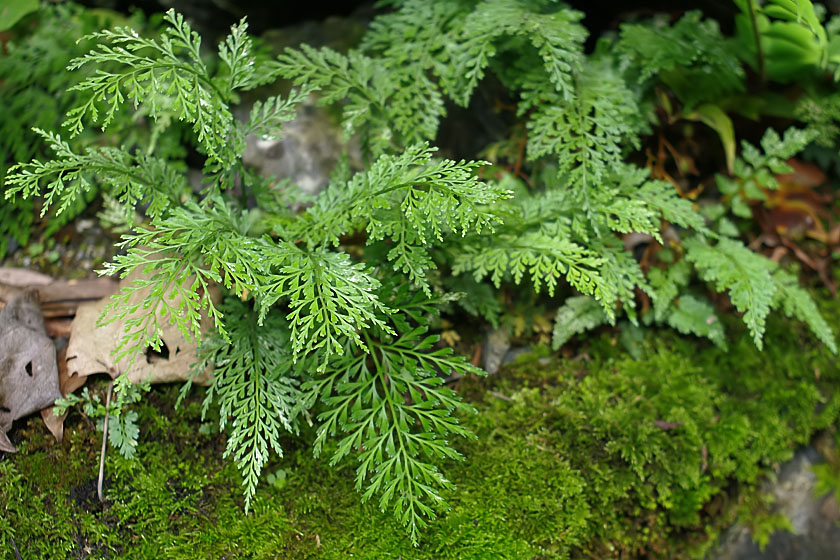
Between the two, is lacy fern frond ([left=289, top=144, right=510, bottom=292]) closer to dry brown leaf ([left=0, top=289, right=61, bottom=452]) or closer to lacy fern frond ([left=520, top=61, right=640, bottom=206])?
lacy fern frond ([left=520, top=61, right=640, bottom=206])

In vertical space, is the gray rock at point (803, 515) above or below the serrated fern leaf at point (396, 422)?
below

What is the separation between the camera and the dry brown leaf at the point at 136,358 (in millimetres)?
2441

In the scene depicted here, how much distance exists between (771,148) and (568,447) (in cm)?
195

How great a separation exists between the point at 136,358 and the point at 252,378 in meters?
0.62

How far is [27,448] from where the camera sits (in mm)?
2312

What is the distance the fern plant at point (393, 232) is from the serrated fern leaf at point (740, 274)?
0.4 inches

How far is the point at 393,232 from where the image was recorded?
7.42ft

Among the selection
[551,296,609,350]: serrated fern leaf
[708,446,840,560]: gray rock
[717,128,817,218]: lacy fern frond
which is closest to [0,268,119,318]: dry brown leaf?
[551,296,609,350]: serrated fern leaf

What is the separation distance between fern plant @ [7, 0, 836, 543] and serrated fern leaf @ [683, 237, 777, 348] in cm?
1

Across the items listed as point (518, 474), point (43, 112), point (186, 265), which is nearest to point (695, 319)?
point (518, 474)

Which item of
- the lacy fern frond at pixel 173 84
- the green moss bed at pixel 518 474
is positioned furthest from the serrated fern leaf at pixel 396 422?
the lacy fern frond at pixel 173 84

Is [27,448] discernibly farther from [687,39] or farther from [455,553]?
[687,39]

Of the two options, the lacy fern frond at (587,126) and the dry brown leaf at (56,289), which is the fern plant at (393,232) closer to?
the lacy fern frond at (587,126)

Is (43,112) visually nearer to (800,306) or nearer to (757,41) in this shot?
(757,41)
